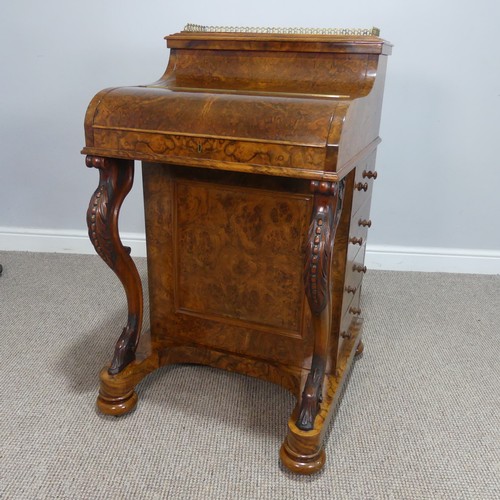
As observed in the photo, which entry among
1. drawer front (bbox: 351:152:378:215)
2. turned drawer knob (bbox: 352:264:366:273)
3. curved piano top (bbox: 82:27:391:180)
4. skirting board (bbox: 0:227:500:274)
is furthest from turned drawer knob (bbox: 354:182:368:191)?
skirting board (bbox: 0:227:500:274)

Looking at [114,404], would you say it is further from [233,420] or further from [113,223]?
[113,223]

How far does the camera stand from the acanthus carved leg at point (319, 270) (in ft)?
4.09

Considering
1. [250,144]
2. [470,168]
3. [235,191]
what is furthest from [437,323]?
[250,144]

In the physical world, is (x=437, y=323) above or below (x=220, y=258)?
below

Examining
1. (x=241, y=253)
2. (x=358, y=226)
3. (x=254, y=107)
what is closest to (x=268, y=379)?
(x=241, y=253)

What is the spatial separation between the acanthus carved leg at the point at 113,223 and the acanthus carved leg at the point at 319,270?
592 mm

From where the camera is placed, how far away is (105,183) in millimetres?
1487

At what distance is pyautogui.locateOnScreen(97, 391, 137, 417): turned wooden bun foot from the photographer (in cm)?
165

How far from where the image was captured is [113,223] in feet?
5.00

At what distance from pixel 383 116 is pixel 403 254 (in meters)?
0.74

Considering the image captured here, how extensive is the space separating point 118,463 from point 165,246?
658 millimetres

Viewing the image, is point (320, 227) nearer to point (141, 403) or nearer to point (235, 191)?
point (235, 191)

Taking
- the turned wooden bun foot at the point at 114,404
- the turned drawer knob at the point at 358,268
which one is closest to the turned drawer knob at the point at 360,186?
the turned drawer knob at the point at 358,268

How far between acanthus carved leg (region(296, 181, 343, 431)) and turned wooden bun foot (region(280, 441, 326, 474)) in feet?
0.25
